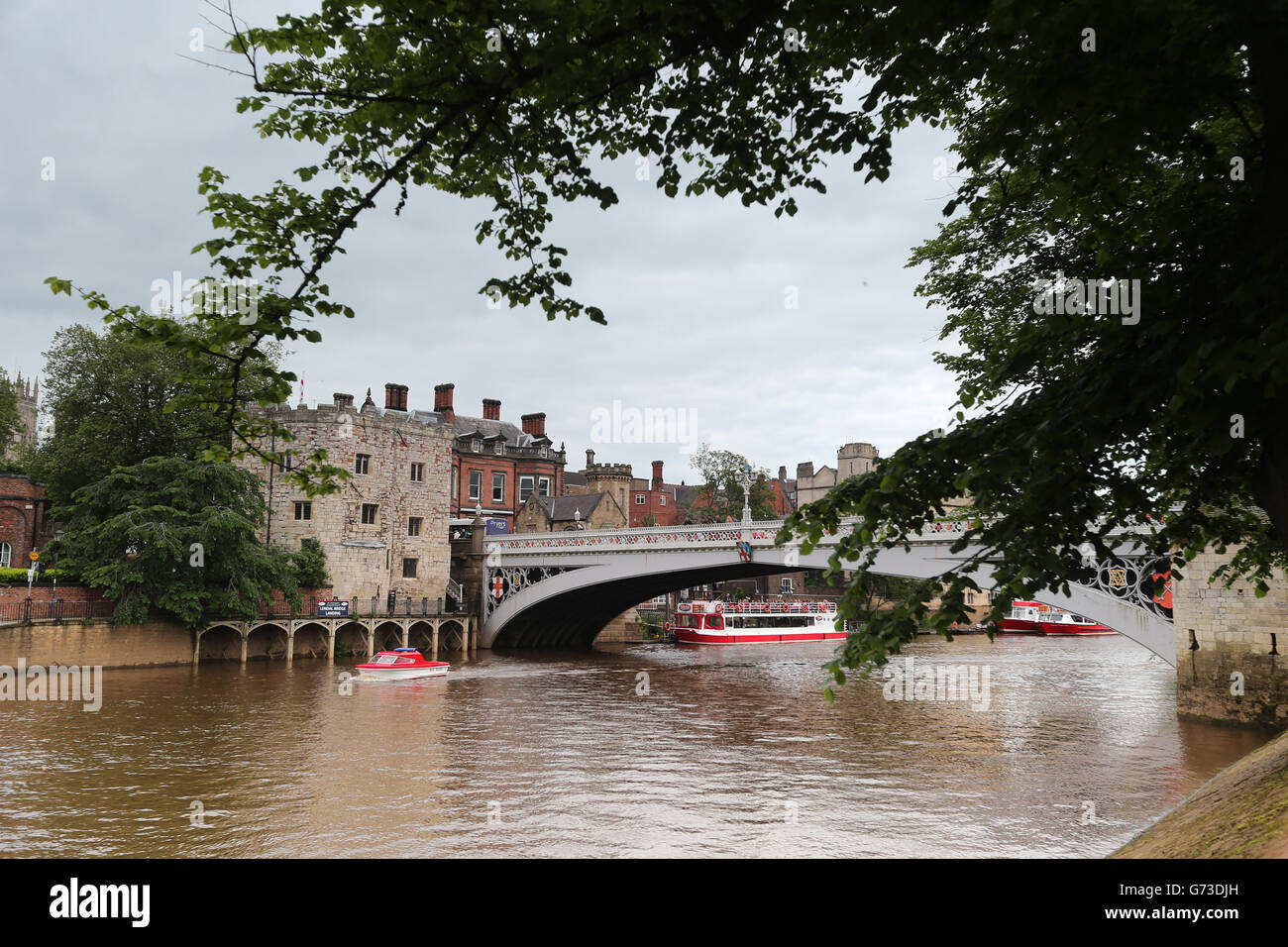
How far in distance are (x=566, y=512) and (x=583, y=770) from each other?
145 feet

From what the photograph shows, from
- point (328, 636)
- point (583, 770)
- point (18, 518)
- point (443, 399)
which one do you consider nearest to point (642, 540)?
point (328, 636)

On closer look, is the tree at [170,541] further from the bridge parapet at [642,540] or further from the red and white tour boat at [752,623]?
the red and white tour boat at [752,623]

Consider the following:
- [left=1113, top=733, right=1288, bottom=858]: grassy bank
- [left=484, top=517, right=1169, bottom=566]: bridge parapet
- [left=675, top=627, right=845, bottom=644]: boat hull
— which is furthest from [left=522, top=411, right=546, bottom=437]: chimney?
[left=1113, top=733, right=1288, bottom=858]: grassy bank

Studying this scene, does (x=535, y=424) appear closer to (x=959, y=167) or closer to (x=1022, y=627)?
(x=1022, y=627)

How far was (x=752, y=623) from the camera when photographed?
57062 millimetres

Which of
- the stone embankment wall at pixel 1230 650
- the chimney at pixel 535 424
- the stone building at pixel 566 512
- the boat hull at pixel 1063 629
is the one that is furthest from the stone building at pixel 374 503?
the boat hull at pixel 1063 629

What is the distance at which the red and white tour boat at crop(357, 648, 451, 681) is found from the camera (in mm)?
29484

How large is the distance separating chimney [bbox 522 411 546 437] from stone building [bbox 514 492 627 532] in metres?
5.18

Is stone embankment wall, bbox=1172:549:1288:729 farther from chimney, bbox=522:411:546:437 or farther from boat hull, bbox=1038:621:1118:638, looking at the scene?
chimney, bbox=522:411:546:437

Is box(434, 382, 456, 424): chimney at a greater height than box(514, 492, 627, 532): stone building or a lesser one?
greater

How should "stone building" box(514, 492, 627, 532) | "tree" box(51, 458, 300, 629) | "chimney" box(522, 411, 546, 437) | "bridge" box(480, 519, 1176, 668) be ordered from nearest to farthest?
1. "bridge" box(480, 519, 1176, 668)
2. "tree" box(51, 458, 300, 629)
3. "stone building" box(514, 492, 627, 532)
4. "chimney" box(522, 411, 546, 437)

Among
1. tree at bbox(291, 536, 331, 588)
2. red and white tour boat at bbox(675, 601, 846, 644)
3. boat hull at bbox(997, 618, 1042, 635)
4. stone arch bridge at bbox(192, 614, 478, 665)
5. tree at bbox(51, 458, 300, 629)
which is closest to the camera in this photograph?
tree at bbox(51, 458, 300, 629)
